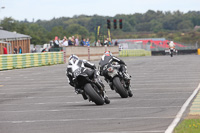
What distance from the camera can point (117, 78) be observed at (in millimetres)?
14125

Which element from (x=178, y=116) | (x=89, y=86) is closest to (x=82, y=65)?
(x=89, y=86)

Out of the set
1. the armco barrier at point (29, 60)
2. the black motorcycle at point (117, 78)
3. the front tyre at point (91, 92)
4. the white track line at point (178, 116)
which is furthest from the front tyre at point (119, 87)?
the armco barrier at point (29, 60)

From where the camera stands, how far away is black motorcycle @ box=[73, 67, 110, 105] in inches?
490

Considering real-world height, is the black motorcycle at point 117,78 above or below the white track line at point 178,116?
above

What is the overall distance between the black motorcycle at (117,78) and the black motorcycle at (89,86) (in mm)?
1240

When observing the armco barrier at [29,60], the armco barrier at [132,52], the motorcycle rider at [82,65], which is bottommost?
the armco barrier at [132,52]

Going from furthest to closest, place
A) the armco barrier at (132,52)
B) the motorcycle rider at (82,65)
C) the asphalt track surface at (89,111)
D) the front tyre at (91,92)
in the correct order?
the armco barrier at (132,52) → the motorcycle rider at (82,65) → the front tyre at (91,92) → the asphalt track surface at (89,111)

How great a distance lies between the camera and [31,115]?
11.7 meters

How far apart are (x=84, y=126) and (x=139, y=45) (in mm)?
65317

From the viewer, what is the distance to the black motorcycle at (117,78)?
46.3ft

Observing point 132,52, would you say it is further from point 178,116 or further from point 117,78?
point 178,116

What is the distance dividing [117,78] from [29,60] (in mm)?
24523

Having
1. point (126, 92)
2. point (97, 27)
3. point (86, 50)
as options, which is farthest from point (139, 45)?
point (126, 92)

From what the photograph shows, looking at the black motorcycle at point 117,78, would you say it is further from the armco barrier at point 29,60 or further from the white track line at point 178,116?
the armco barrier at point 29,60
